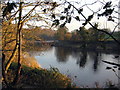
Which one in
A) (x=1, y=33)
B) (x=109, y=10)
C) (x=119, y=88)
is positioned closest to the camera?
(x=109, y=10)

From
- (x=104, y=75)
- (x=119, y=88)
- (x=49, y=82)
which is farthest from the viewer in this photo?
(x=104, y=75)

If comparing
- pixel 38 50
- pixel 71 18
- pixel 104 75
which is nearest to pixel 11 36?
pixel 38 50

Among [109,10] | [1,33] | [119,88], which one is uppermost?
[109,10]

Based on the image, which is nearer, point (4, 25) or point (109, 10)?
point (109, 10)

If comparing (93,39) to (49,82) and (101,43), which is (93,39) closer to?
(101,43)

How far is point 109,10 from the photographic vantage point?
666mm

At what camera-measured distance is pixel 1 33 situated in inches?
136

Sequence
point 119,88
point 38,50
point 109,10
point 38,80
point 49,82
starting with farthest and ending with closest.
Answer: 1. point 38,50
2. point 38,80
3. point 49,82
4. point 119,88
5. point 109,10

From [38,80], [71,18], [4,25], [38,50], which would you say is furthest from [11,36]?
[71,18]

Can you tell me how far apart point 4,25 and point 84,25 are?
11.1 ft

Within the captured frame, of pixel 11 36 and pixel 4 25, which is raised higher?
pixel 4 25

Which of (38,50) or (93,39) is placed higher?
(93,39)

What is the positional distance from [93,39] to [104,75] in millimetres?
8118

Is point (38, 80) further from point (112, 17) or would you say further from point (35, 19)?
point (112, 17)
